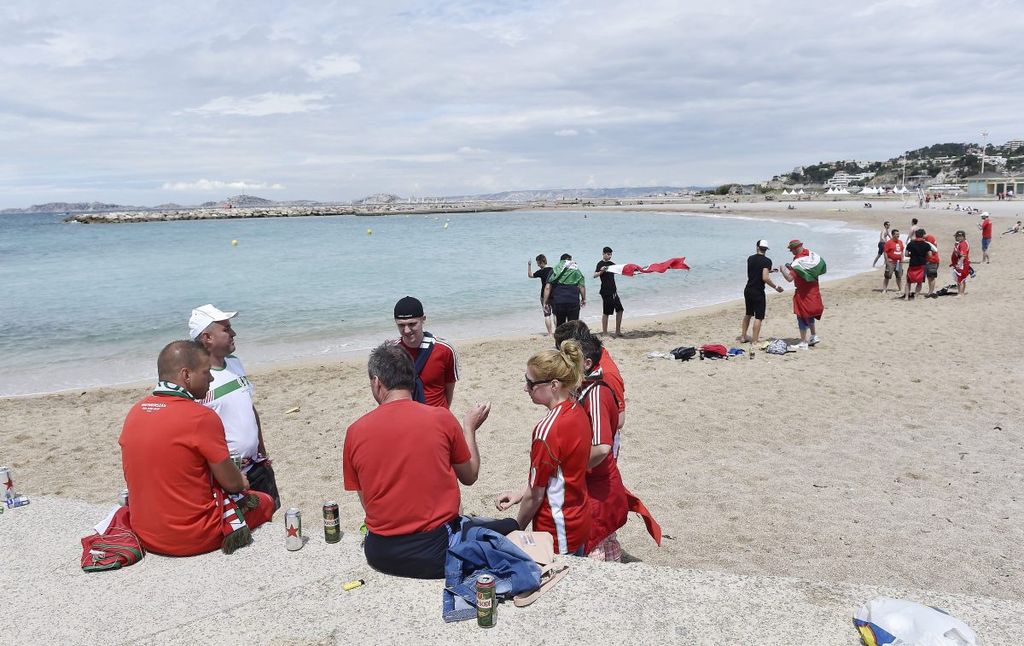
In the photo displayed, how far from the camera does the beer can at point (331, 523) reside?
3.71 m

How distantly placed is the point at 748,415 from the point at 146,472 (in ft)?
20.9

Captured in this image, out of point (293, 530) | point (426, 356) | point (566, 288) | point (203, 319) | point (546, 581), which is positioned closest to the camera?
point (546, 581)

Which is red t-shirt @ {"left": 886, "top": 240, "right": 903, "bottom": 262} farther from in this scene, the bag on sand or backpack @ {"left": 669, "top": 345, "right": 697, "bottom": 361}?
the bag on sand

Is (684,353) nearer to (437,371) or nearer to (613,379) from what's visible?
(437,371)

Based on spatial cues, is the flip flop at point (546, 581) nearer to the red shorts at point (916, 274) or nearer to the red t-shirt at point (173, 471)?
the red t-shirt at point (173, 471)

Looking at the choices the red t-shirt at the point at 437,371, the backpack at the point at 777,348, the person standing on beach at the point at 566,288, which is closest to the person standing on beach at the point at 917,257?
the backpack at the point at 777,348

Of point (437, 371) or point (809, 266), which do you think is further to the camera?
point (809, 266)

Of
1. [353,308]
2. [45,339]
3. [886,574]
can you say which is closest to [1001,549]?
[886,574]

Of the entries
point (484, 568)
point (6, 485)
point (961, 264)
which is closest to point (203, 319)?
point (6, 485)

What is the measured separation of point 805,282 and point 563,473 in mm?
8414

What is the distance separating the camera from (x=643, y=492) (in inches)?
229

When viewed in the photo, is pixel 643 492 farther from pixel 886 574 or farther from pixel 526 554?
pixel 526 554

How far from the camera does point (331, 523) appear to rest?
147 inches

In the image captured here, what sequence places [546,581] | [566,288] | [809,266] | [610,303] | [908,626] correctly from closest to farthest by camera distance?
[908,626] < [546,581] < [809,266] < [566,288] < [610,303]
